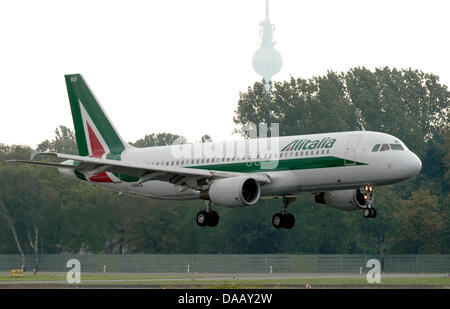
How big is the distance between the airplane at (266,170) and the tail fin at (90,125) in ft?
8.74

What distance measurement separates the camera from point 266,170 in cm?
5862

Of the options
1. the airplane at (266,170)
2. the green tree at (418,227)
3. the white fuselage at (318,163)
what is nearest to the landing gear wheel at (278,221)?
the airplane at (266,170)

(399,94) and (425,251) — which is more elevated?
(399,94)

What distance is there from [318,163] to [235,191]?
4.93 m

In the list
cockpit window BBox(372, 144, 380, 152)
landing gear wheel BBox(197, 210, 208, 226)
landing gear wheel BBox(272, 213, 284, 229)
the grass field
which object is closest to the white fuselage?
cockpit window BBox(372, 144, 380, 152)

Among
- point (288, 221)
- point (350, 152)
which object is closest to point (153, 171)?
point (288, 221)

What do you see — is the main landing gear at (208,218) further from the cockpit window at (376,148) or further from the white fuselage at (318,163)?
the cockpit window at (376,148)

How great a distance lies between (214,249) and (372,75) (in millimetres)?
67713

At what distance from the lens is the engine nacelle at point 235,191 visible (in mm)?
56688

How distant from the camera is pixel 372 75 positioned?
16112 cm
